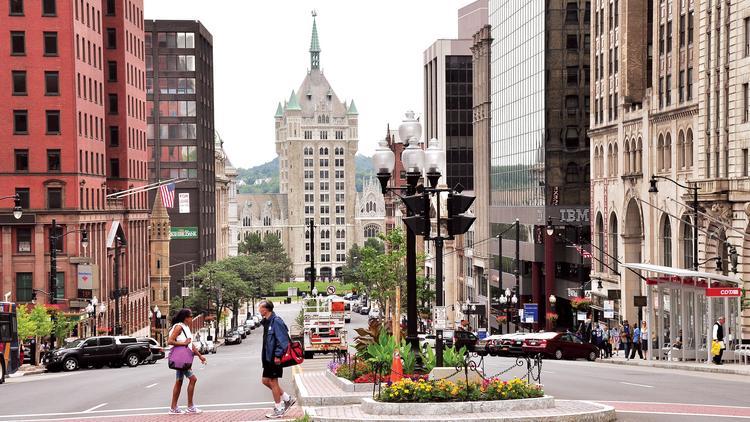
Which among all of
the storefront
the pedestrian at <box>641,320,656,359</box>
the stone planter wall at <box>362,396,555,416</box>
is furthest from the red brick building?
the stone planter wall at <box>362,396,555,416</box>

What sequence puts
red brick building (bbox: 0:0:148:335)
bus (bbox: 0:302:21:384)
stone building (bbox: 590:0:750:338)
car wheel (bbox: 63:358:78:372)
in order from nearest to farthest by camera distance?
bus (bbox: 0:302:21:384)
car wheel (bbox: 63:358:78:372)
stone building (bbox: 590:0:750:338)
red brick building (bbox: 0:0:148:335)

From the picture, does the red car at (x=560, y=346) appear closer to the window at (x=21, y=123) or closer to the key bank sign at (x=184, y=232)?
the window at (x=21, y=123)

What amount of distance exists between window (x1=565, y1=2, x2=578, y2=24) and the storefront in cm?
5267

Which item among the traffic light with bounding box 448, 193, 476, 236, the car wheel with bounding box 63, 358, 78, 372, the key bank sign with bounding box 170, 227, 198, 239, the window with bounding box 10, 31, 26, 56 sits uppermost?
the window with bounding box 10, 31, 26, 56

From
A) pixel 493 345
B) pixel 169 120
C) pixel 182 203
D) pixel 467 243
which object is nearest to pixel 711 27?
pixel 493 345

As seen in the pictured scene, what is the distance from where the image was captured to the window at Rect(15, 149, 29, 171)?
9181 centimetres

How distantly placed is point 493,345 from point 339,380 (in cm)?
2997

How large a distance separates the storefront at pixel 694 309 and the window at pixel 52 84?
53.0m

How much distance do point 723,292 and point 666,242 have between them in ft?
97.6

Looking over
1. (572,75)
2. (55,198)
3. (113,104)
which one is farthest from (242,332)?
(572,75)

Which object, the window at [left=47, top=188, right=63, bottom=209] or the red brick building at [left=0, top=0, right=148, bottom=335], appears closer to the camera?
the red brick building at [left=0, top=0, right=148, bottom=335]

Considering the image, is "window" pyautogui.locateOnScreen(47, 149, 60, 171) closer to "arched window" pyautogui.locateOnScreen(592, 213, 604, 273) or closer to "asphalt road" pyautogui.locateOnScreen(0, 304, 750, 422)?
"arched window" pyautogui.locateOnScreen(592, 213, 604, 273)

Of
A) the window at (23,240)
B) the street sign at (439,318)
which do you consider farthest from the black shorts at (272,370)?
the window at (23,240)

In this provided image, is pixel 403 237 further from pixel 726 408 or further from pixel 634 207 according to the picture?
pixel 726 408
